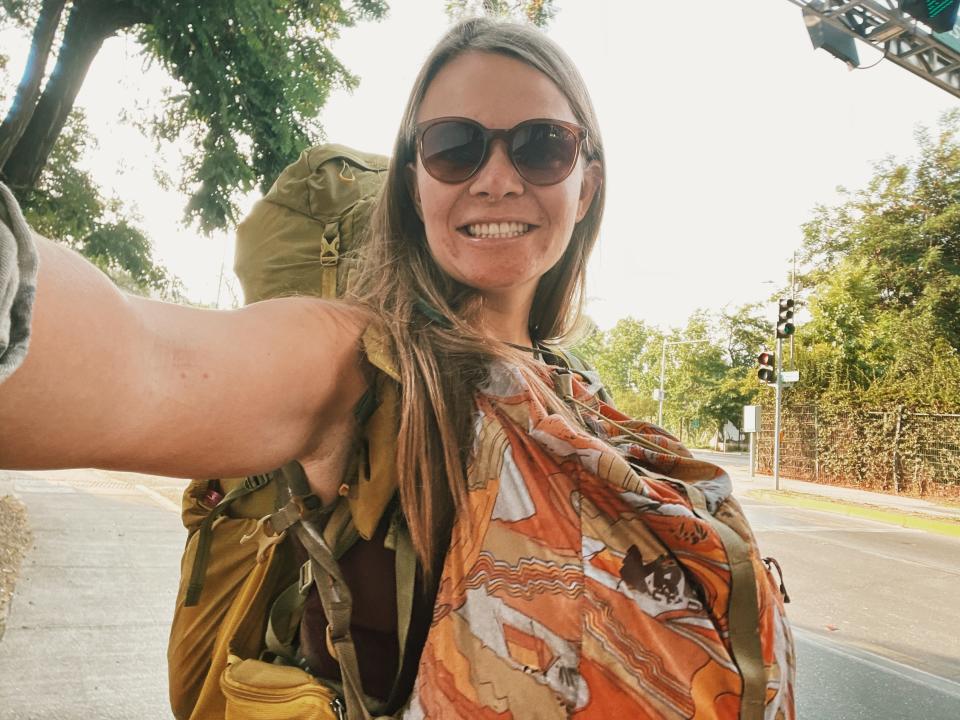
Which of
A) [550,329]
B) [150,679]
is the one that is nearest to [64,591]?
[150,679]

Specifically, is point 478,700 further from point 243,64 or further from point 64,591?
point 64,591

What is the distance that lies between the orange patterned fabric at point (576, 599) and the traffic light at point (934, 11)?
601 cm

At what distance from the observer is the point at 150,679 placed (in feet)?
11.6

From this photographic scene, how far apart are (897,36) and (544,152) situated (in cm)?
729

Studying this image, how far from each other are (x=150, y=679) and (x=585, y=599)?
3.39 metres

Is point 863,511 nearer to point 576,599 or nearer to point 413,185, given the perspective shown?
point 413,185

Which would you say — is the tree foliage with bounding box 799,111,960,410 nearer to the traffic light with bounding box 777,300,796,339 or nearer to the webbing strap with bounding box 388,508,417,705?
the traffic light with bounding box 777,300,796,339

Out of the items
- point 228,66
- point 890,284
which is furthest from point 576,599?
point 890,284

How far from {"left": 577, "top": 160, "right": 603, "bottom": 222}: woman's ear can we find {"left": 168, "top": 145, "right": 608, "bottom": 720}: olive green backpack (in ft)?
1.16

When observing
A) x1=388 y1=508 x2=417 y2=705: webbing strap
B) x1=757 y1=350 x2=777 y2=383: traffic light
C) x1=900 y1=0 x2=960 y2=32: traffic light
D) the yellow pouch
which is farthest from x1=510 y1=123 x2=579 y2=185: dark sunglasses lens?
x1=757 y1=350 x2=777 y2=383: traffic light

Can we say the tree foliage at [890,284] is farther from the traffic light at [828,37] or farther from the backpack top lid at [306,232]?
the backpack top lid at [306,232]

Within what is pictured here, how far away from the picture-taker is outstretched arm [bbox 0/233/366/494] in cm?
63

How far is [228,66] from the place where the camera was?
4.39 meters

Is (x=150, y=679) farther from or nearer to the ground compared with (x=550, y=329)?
nearer to the ground
